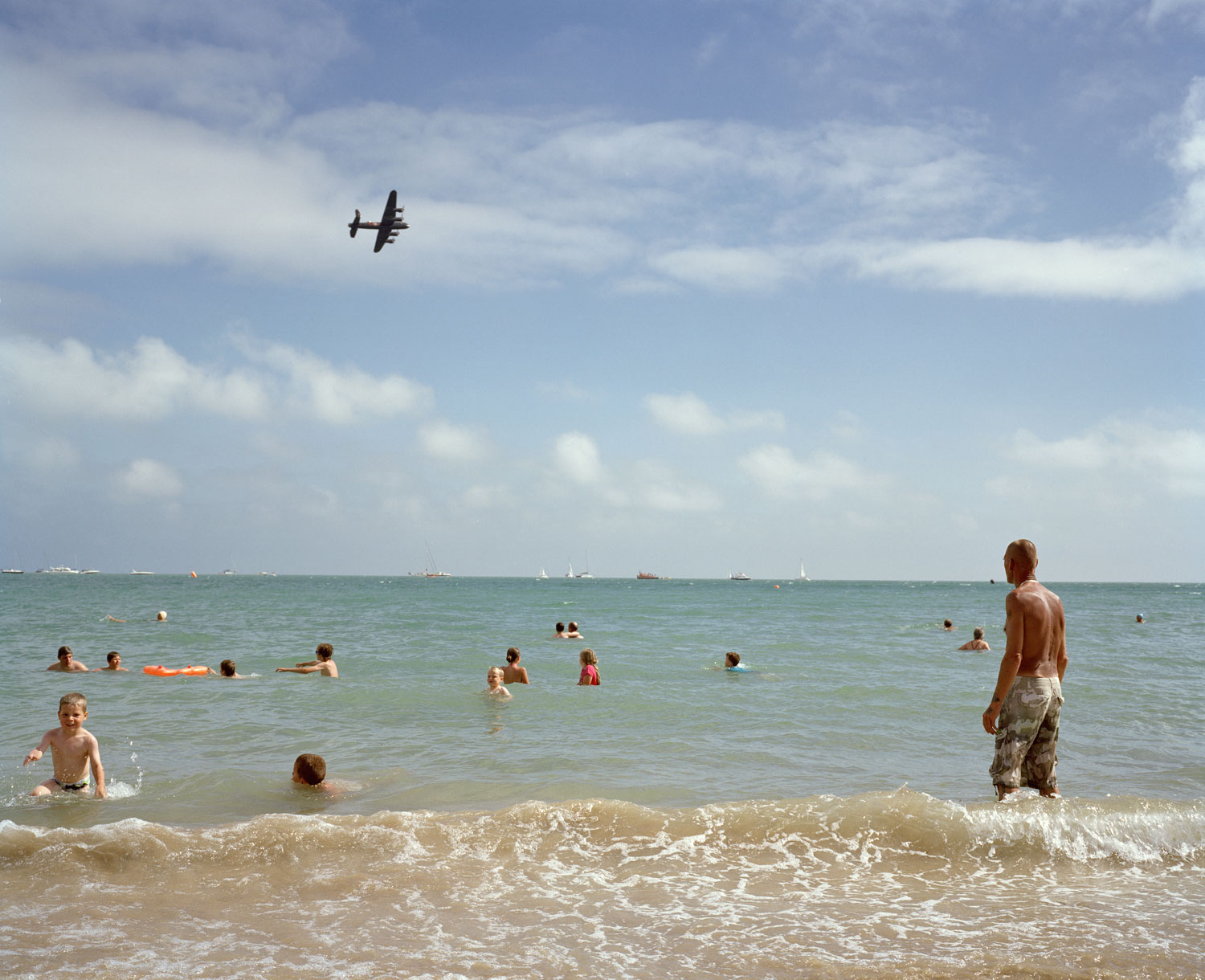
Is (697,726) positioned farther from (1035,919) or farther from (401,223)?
(401,223)

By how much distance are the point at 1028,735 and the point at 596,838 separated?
3.61 metres

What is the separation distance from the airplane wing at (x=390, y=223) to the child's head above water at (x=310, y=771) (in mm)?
15714

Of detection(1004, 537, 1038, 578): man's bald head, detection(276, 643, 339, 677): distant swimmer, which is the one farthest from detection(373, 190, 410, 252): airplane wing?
detection(1004, 537, 1038, 578): man's bald head

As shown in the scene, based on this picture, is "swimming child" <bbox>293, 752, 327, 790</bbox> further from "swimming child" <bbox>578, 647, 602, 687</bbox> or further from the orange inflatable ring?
the orange inflatable ring

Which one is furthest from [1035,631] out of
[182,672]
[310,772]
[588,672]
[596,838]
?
[182,672]

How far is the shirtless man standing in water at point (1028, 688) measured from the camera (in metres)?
6.40

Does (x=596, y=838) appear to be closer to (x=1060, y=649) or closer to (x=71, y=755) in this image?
(x=1060, y=649)

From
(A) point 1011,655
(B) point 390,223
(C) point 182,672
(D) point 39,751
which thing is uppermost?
(B) point 390,223

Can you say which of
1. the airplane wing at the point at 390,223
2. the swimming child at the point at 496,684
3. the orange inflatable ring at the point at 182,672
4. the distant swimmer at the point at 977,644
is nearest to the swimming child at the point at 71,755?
the swimming child at the point at 496,684

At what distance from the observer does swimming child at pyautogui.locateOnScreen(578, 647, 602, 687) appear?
51.0 ft

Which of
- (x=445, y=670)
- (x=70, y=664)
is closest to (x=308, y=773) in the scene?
(x=445, y=670)

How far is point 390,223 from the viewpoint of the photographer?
67.8 feet

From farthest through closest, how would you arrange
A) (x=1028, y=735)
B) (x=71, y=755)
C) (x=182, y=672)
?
(x=182, y=672), (x=71, y=755), (x=1028, y=735)

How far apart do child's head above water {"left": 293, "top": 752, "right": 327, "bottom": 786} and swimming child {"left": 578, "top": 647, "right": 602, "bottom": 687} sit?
25.4 feet
